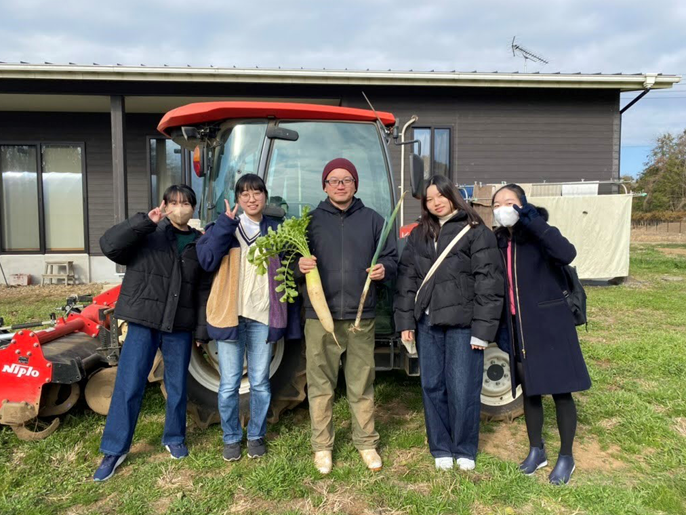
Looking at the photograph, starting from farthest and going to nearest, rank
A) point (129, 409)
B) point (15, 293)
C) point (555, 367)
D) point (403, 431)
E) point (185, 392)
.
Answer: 1. point (15, 293)
2. point (403, 431)
3. point (185, 392)
4. point (129, 409)
5. point (555, 367)

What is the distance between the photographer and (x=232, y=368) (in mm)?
2893

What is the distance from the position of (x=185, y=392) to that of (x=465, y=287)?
1.89m

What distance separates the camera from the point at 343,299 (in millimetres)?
2787

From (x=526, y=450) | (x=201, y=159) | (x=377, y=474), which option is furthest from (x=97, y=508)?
(x=526, y=450)

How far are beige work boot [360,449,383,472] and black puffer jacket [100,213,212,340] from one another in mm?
1250

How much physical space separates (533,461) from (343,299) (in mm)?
1559

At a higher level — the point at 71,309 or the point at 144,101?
the point at 144,101

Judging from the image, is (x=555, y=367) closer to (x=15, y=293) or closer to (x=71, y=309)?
(x=71, y=309)

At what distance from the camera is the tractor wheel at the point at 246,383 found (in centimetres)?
327

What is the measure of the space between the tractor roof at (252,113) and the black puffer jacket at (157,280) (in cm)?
86

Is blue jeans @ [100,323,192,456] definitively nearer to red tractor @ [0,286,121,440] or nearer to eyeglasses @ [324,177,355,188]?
red tractor @ [0,286,121,440]

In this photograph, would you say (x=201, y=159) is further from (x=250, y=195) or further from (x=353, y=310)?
(x=353, y=310)

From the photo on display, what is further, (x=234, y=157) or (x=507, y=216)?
(x=234, y=157)

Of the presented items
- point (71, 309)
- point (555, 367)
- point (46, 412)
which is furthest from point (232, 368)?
point (71, 309)
